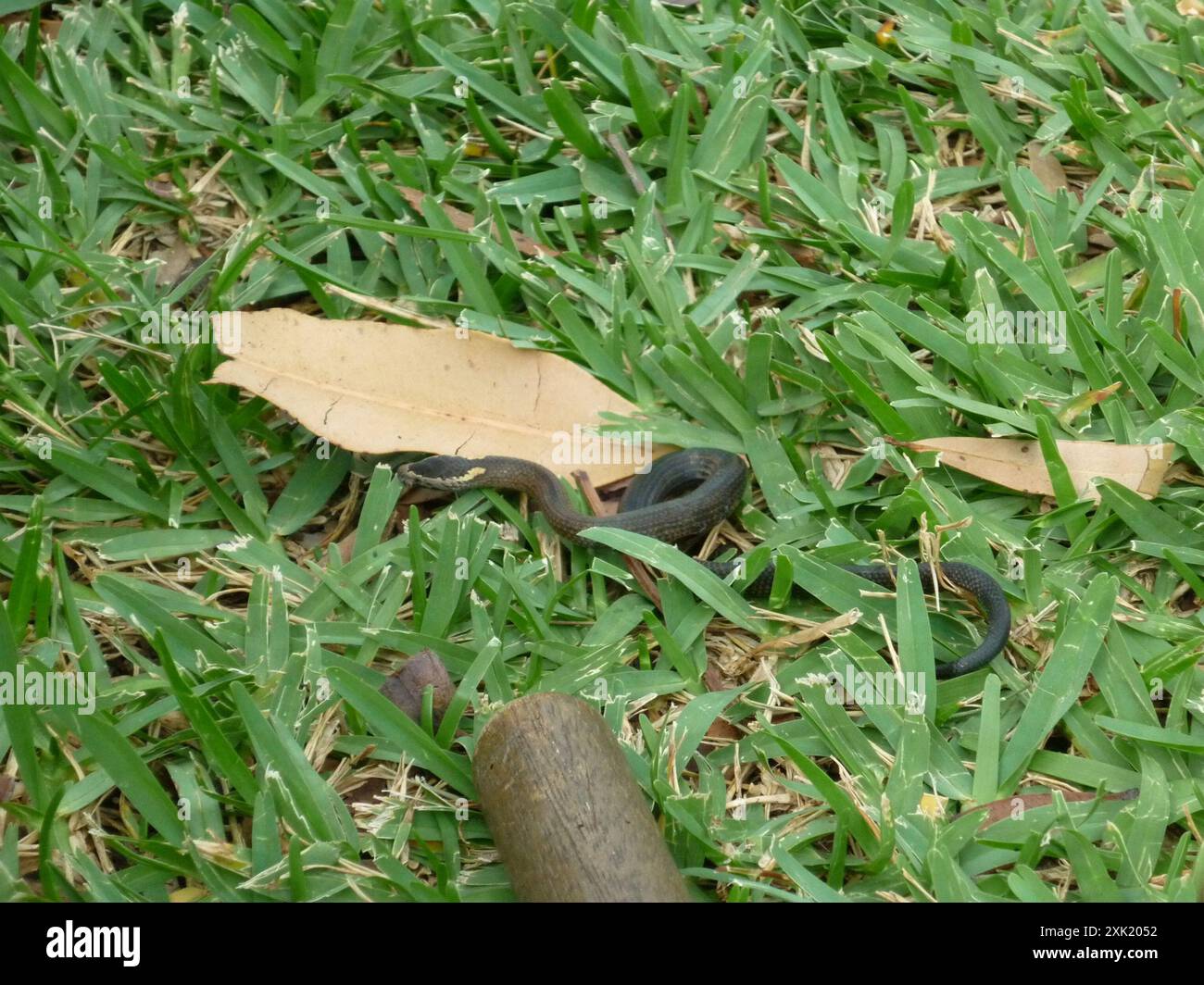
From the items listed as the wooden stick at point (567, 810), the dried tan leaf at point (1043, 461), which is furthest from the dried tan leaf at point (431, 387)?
the wooden stick at point (567, 810)

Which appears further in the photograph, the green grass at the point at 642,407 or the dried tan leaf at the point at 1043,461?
the dried tan leaf at the point at 1043,461

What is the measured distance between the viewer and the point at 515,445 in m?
3.98

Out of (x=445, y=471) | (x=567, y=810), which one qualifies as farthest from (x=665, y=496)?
(x=567, y=810)

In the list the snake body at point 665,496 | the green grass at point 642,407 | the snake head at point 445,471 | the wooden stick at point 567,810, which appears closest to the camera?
the wooden stick at point 567,810

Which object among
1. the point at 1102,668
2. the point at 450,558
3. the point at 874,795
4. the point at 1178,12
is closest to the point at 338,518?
the point at 450,558

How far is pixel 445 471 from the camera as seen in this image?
3.85 m

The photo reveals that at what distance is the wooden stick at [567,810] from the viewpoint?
2.60 m

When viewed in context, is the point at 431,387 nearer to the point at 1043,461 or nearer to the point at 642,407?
the point at 642,407

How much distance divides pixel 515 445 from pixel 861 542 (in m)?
1.19

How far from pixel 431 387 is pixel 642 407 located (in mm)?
714

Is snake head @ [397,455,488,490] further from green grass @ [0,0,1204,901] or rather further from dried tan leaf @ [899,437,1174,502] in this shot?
dried tan leaf @ [899,437,1174,502]

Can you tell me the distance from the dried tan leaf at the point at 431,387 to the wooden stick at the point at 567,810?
50.5 inches

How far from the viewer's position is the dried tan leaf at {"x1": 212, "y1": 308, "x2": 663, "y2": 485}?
3.85 meters

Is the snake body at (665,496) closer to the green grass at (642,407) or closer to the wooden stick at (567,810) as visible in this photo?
the green grass at (642,407)
